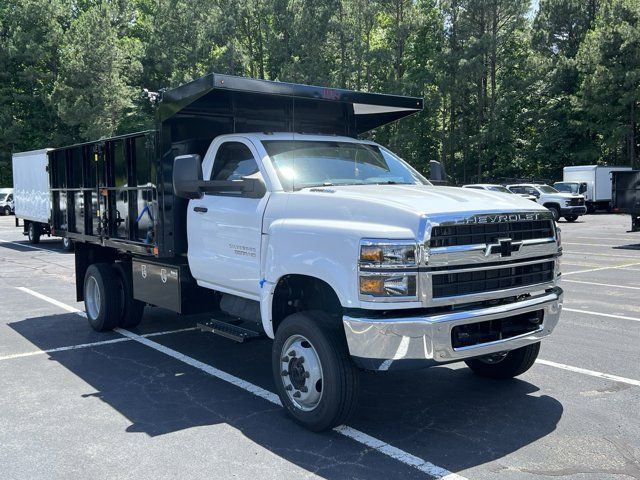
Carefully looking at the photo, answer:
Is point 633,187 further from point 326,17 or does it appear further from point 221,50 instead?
point 221,50

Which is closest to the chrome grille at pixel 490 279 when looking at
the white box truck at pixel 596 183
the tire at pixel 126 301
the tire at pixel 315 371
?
the tire at pixel 315 371

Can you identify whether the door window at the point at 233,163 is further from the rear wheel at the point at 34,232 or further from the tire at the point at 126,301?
the rear wheel at the point at 34,232

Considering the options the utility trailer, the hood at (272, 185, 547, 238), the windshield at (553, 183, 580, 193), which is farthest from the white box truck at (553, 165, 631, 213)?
the hood at (272, 185, 547, 238)

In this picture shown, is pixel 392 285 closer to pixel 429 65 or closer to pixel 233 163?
pixel 233 163

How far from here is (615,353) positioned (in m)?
6.96

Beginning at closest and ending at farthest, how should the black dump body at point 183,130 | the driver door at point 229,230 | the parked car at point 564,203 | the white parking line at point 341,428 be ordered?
the white parking line at point 341,428 → the driver door at point 229,230 → the black dump body at point 183,130 → the parked car at point 564,203

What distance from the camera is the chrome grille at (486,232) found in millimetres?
4414

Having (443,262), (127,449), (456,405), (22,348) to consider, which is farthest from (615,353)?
(22,348)

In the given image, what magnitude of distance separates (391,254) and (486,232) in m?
0.78

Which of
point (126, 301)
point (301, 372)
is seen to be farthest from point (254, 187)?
point (126, 301)

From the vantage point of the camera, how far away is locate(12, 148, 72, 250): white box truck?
2088 centimetres

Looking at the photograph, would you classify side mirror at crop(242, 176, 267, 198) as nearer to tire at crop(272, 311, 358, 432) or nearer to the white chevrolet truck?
the white chevrolet truck

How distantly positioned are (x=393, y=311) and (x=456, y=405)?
145cm

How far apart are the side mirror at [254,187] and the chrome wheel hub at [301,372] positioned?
125 centimetres
